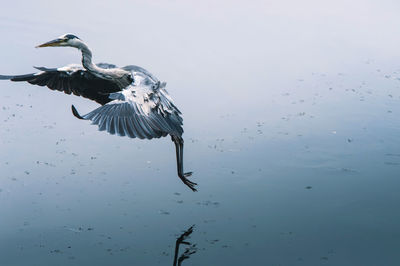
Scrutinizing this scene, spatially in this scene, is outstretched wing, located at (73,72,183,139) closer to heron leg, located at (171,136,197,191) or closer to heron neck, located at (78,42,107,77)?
heron neck, located at (78,42,107,77)

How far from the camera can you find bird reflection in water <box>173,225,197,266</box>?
7398 millimetres

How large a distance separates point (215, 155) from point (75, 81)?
2725 mm

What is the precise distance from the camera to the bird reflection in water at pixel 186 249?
7398mm

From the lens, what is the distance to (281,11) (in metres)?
21.1

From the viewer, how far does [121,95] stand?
24.3 ft

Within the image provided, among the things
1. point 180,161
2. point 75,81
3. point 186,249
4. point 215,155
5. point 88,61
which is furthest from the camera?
point 215,155

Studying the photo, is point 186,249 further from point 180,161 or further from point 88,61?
point 88,61

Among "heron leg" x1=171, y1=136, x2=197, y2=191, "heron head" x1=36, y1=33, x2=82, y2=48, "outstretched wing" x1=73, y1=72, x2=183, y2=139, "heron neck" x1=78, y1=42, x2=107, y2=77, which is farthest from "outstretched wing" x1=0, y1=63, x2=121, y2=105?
"heron leg" x1=171, y1=136, x2=197, y2=191

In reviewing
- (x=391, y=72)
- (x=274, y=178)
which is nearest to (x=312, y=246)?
(x=274, y=178)

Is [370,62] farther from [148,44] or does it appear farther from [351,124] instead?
[148,44]

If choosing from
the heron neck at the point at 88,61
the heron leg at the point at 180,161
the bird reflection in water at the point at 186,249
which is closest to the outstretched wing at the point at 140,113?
the heron neck at the point at 88,61

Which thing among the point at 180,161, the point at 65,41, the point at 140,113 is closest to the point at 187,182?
the point at 180,161

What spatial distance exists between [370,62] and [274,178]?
758 cm

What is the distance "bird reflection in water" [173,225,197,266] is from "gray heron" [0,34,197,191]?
1.11 metres
